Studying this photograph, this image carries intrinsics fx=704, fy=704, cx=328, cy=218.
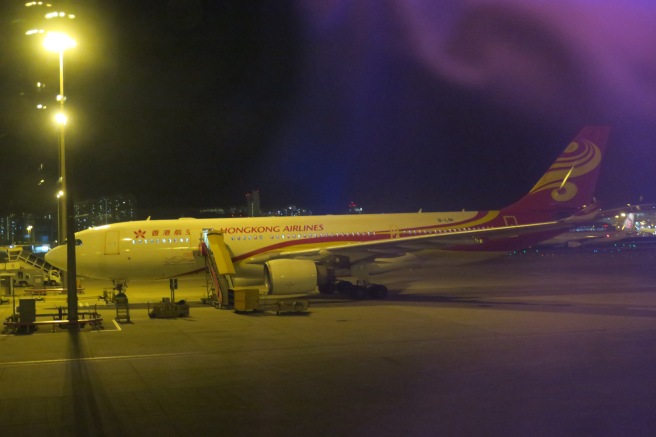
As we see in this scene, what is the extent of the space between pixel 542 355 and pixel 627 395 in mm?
3340

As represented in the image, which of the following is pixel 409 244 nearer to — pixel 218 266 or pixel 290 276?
pixel 290 276

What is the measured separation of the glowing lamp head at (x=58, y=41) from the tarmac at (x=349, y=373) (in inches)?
282

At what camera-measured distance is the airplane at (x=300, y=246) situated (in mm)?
23698

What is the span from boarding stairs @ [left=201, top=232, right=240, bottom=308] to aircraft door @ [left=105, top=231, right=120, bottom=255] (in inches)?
119

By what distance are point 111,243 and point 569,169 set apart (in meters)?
19.0

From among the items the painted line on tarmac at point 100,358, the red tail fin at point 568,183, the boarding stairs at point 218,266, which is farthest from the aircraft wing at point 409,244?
the painted line on tarmac at point 100,358

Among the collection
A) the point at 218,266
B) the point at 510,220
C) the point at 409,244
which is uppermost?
the point at 510,220

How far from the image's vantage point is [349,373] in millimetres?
11391

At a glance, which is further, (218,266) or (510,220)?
(510,220)

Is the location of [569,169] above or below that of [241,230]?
above

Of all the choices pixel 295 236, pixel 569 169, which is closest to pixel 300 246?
pixel 295 236

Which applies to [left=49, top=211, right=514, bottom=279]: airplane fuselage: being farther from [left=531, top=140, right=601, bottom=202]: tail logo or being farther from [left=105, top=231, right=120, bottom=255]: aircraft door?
[left=531, top=140, right=601, bottom=202]: tail logo

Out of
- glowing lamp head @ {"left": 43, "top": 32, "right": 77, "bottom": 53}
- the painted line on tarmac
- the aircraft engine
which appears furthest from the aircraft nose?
the painted line on tarmac

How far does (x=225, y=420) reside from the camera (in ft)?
27.8
